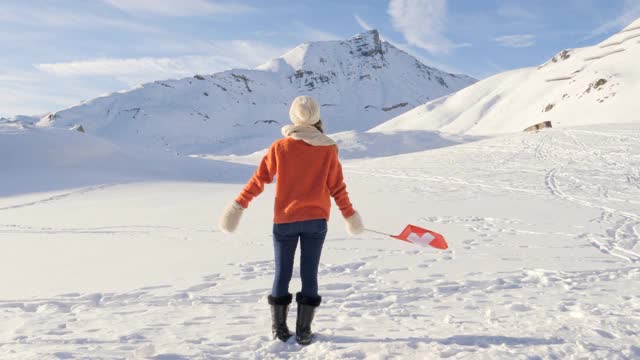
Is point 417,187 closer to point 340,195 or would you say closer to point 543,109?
point 340,195

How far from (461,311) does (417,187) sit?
34.6 ft

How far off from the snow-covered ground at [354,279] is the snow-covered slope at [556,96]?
50.9 metres

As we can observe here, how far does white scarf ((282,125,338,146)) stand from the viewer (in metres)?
3.57

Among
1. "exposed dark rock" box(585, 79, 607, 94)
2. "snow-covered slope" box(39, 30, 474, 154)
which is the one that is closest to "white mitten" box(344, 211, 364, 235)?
"exposed dark rock" box(585, 79, 607, 94)

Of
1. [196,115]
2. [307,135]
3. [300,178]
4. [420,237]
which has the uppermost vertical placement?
[196,115]

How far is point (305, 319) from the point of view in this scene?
3656 mm

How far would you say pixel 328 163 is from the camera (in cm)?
366

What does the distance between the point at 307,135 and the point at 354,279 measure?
2432 millimetres

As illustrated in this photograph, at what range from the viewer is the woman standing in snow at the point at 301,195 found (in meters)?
3.61

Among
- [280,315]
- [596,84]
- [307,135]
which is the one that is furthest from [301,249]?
[596,84]

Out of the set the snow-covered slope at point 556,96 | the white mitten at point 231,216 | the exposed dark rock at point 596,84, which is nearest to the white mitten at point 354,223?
the white mitten at point 231,216

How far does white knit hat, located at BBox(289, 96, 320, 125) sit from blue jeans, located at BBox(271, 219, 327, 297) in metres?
0.80

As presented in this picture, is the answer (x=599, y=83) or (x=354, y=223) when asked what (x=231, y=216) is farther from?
(x=599, y=83)

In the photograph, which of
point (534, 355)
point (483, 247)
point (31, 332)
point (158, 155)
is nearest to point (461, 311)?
point (534, 355)
